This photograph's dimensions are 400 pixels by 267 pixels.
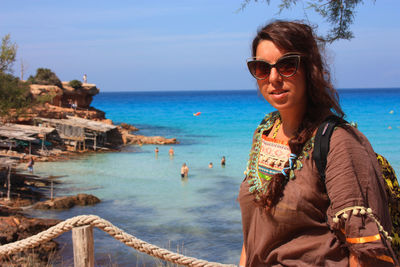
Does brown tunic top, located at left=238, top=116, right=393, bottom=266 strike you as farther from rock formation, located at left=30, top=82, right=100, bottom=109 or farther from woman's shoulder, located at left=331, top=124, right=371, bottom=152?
rock formation, located at left=30, top=82, right=100, bottom=109

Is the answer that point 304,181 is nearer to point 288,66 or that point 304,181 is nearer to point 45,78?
point 288,66

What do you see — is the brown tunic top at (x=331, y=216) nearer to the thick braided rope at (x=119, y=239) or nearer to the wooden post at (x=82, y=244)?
the thick braided rope at (x=119, y=239)

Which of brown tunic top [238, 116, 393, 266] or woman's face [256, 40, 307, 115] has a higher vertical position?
woman's face [256, 40, 307, 115]

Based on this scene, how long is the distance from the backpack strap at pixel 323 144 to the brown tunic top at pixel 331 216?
20 mm

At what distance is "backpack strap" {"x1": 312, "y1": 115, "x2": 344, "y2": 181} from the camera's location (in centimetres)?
161

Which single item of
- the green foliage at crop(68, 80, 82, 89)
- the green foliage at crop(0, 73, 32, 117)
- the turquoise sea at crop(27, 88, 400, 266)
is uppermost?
the green foliage at crop(68, 80, 82, 89)

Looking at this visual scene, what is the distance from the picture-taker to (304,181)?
1.68m

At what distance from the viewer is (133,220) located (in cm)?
1507

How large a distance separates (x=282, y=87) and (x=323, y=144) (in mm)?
343

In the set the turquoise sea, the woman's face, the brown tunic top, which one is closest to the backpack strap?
the brown tunic top

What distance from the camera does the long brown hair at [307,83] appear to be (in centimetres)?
175

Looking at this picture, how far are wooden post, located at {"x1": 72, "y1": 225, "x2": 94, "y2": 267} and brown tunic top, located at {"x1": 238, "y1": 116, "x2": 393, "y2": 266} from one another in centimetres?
164

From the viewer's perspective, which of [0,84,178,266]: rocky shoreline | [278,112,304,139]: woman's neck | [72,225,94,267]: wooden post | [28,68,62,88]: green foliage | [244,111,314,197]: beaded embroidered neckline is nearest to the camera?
[244,111,314,197]: beaded embroidered neckline

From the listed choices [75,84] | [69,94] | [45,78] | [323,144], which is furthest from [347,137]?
[45,78]
